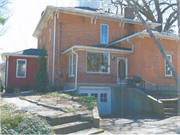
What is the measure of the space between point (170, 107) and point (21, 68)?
12544 millimetres

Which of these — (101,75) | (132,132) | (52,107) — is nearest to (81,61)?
(101,75)

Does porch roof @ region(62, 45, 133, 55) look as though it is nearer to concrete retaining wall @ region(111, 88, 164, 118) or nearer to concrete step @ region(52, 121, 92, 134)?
concrete retaining wall @ region(111, 88, 164, 118)

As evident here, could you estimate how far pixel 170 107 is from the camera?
1073 centimetres

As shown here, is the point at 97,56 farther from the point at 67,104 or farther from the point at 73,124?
the point at 73,124

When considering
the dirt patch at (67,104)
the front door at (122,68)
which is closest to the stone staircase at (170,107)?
the front door at (122,68)

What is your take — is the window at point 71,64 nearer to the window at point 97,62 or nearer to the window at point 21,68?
the window at point 97,62

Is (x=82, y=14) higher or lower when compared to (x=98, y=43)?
higher

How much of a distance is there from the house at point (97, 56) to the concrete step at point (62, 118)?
6.50 metres

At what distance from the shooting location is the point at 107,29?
17.2 m

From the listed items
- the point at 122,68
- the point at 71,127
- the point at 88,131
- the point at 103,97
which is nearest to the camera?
the point at 71,127

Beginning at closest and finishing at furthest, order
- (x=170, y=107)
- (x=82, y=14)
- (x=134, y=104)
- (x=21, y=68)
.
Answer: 1. (x=170, y=107)
2. (x=134, y=104)
3. (x=82, y=14)
4. (x=21, y=68)

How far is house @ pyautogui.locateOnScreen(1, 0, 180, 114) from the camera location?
1312 cm

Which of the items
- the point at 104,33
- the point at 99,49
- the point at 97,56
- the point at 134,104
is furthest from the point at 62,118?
the point at 104,33

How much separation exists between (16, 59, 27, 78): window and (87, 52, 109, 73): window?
6820mm
